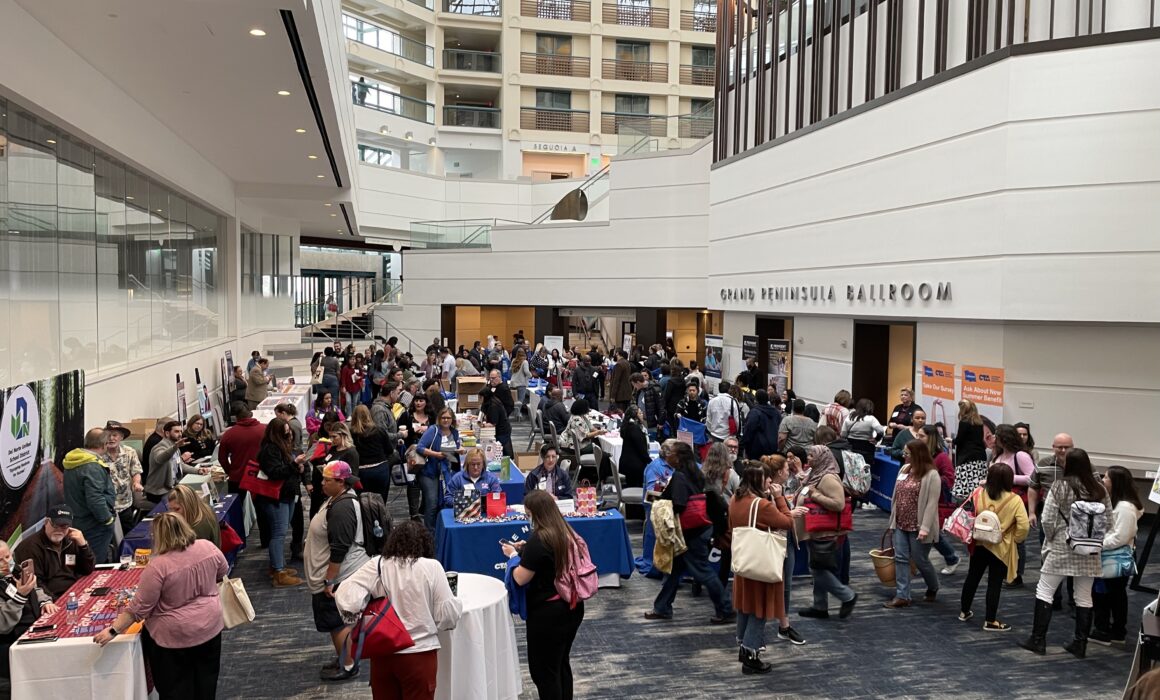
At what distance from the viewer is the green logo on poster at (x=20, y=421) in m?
6.98

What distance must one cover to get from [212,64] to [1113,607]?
31.6ft

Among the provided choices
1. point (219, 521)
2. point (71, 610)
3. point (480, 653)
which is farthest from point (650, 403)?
point (71, 610)

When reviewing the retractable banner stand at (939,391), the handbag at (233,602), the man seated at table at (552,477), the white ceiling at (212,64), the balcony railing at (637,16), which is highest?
the balcony railing at (637,16)

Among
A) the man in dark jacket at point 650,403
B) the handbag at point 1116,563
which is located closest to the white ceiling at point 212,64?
the man in dark jacket at point 650,403

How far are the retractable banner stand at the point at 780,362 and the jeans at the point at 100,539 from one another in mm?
12642

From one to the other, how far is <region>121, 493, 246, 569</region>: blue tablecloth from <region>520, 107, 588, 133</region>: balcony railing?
28011 millimetres

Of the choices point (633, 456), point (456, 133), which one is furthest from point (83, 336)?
point (456, 133)

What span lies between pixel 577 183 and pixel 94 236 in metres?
22.8

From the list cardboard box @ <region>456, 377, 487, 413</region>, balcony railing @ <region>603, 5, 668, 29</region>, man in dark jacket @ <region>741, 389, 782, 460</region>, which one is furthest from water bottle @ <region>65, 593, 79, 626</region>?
balcony railing @ <region>603, 5, 668, 29</region>

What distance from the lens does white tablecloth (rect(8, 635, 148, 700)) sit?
4.63m

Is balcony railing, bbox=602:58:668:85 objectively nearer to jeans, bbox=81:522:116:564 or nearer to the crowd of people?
the crowd of people

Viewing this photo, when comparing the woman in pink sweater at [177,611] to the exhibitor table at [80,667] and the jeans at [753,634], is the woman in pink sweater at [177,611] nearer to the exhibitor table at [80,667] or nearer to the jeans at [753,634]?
the exhibitor table at [80,667]

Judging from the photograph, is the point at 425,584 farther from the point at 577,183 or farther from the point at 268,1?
the point at 577,183

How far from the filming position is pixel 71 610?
5.07 metres
